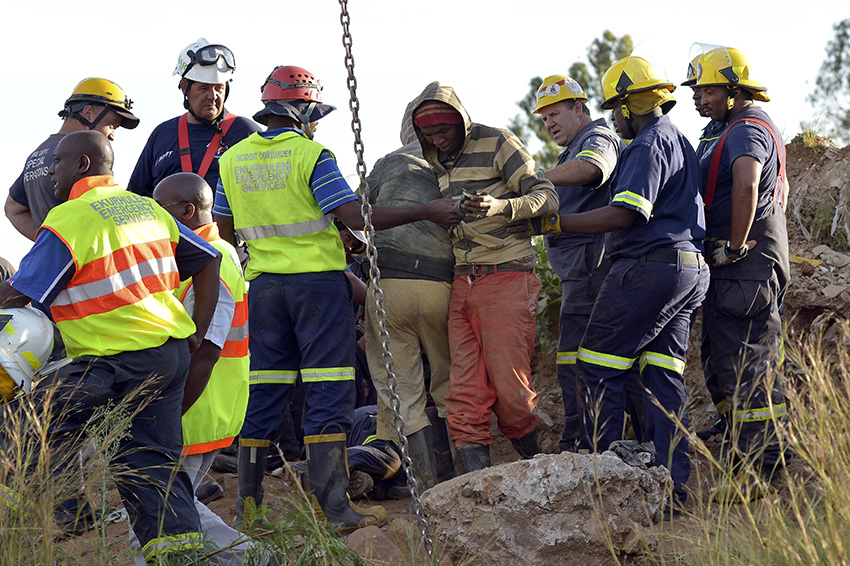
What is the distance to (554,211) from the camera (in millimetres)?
5152

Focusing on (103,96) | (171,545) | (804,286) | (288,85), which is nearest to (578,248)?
(288,85)

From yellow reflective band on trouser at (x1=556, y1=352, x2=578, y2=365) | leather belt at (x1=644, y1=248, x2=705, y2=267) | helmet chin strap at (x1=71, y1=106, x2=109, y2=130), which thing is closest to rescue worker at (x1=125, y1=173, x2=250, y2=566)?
helmet chin strap at (x1=71, y1=106, x2=109, y2=130)

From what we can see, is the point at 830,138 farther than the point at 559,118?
Yes

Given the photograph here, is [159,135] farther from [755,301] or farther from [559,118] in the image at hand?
[755,301]

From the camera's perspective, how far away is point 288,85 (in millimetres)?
5273

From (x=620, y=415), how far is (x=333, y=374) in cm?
168

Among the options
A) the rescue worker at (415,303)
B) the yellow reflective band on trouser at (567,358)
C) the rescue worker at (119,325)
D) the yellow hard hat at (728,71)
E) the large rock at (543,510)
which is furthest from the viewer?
the yellow reflective band on trouser at (567,358)

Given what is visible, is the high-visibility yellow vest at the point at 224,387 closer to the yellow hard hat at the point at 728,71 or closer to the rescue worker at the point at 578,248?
the rescue worker at the point at 578,248

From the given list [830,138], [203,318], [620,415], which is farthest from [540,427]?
[830,138]

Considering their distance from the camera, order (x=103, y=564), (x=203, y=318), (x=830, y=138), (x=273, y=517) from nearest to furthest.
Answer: (x=103, y=564), (x=203, y=318), (x=273, y=517), (x=830, y=138)

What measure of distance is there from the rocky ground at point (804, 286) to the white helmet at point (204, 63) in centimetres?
275

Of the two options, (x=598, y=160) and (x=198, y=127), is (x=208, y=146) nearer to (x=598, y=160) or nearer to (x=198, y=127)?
(x=198, y=127)

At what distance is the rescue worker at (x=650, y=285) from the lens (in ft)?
16.4

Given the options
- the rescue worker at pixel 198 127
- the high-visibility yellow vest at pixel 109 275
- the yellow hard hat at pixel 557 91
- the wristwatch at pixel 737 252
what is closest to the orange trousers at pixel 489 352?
the wristwatch at pixel 737 252
